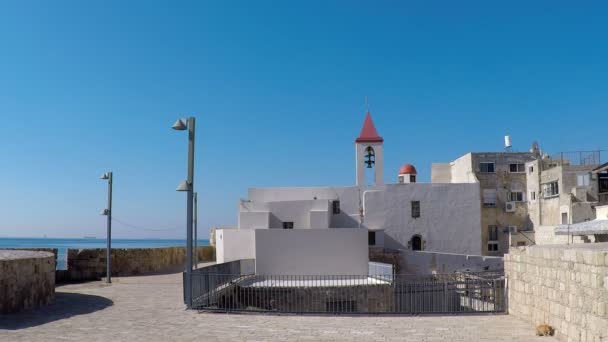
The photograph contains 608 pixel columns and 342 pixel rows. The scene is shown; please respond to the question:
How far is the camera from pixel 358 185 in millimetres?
39156

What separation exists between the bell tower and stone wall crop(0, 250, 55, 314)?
84.1 ft


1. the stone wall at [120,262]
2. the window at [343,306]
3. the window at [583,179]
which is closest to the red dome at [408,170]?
the window at [583,179]

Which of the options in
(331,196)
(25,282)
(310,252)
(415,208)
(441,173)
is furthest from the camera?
(441,173)

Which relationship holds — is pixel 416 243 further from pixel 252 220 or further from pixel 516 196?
pixel 252 220

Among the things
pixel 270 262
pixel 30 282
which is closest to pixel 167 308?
pixel 30 282

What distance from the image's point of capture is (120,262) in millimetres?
26562

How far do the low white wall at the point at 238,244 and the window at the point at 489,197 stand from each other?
17.8 metres

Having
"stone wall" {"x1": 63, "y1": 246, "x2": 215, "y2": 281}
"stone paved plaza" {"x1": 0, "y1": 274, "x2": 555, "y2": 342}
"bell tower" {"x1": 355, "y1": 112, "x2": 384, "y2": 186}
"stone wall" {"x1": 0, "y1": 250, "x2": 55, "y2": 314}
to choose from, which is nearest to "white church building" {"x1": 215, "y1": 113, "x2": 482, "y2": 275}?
"bell tower" {"x1": 355, "y1": 112, "x2": 384, "y2": 186}

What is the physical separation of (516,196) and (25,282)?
34467 mm

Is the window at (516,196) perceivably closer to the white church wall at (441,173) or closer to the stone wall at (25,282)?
the white church wall at (441,173)

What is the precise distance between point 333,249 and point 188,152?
13.0m

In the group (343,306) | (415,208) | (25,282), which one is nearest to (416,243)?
(415,208)

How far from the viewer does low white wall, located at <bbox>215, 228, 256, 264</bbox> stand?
32.5m

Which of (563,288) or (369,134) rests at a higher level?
(369,134)
